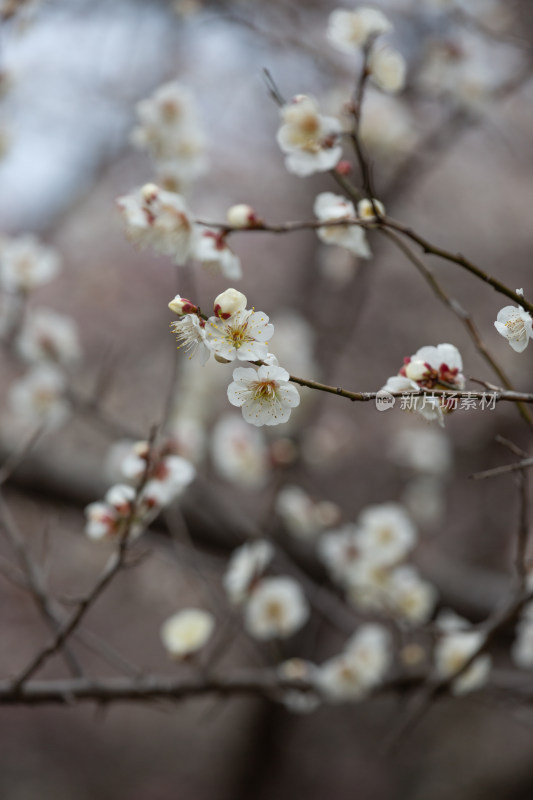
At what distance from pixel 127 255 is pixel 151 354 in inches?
83.0

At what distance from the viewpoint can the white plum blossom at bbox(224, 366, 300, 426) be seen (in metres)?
0.67

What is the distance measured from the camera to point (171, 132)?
1395 millimetres

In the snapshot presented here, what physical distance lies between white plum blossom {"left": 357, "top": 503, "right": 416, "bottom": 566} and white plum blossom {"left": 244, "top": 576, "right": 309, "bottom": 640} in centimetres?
23

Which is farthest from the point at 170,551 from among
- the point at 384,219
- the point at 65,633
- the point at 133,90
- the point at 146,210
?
the point at 133,90

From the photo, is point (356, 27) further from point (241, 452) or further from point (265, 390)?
point (241, 452)

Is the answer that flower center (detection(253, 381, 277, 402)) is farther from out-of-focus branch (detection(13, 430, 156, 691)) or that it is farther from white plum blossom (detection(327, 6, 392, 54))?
white plum blossom (detection(327, 6, 392, 54))

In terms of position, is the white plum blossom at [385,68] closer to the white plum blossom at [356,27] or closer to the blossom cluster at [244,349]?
the white plum blossom at [356,27]

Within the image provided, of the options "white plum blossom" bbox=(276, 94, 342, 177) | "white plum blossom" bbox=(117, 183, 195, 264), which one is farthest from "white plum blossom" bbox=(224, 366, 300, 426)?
"white plum blossom" bbox=(276, 94, 342, 177)

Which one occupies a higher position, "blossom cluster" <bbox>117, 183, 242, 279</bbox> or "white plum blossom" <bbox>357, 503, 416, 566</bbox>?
"blossom cluster" <bbox>117, 183, 242, 279</bbox>

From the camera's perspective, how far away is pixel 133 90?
12.1 feet

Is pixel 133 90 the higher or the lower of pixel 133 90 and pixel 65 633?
the higher

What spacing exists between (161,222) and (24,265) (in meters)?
0.97

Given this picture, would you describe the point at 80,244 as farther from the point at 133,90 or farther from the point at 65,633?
the point at 65,633

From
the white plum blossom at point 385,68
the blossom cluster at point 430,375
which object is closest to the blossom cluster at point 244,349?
the blossom cluster at point 430,375
